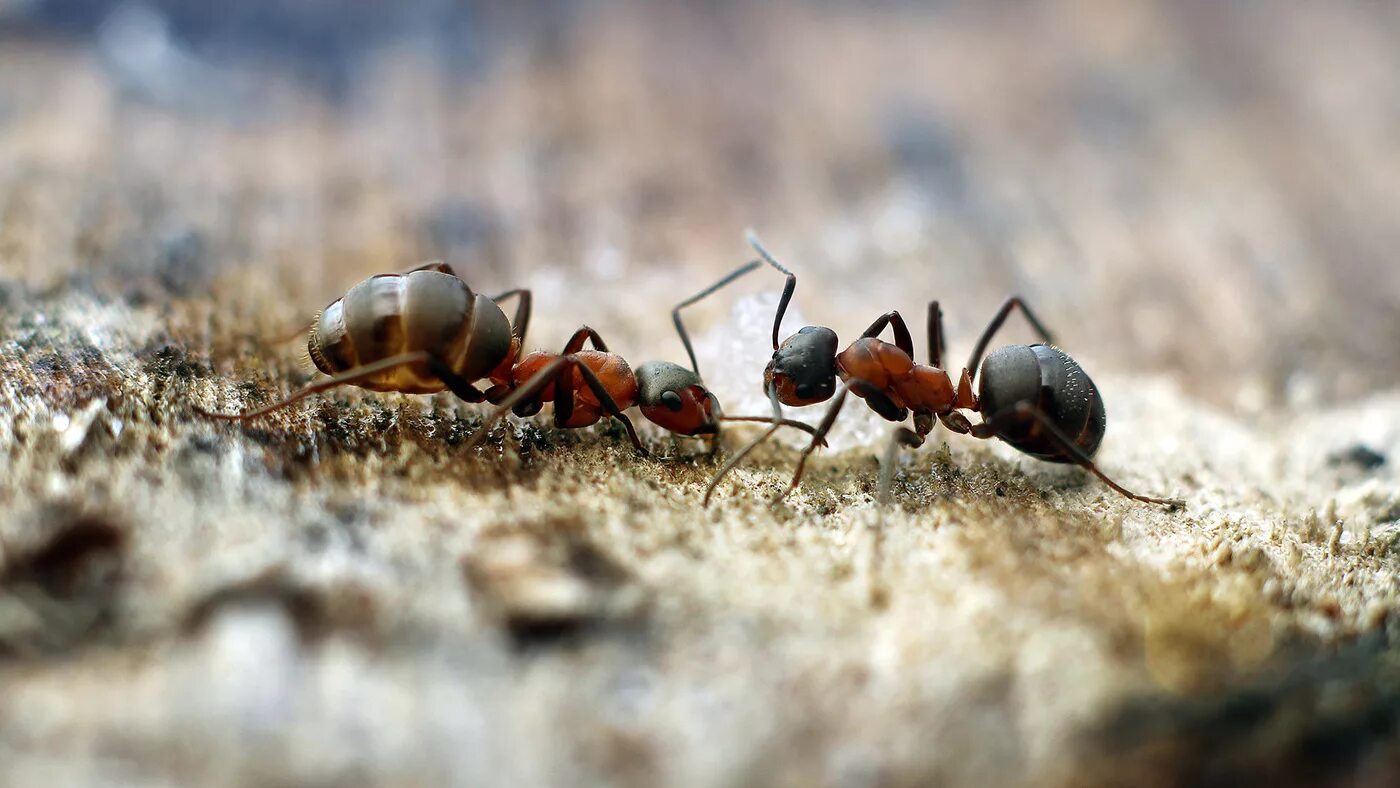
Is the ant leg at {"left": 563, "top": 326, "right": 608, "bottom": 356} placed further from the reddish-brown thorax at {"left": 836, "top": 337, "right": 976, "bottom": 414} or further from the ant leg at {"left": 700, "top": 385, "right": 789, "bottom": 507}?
the reddish-brown thorax at {"left": 836, "top": 337, "right": 976, "bottom": 414}

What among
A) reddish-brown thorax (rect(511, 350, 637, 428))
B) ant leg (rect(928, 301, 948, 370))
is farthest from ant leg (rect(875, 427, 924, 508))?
reddish-brown thorax (rect(511, 350, 637, 428))

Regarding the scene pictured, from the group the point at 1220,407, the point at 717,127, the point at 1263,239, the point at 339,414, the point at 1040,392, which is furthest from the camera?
the point at 717,127

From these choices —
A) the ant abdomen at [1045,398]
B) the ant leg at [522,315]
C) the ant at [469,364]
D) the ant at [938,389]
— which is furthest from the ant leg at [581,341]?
the ant abdomen at [1045,398]

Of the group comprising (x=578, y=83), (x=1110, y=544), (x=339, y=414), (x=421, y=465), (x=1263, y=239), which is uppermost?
(x=578, y=83)

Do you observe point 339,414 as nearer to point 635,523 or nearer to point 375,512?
point 375,512

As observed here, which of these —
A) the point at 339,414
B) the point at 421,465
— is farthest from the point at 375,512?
the point at 339,414

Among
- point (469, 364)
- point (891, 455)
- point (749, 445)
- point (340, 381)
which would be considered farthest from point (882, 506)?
point (340, 381)
